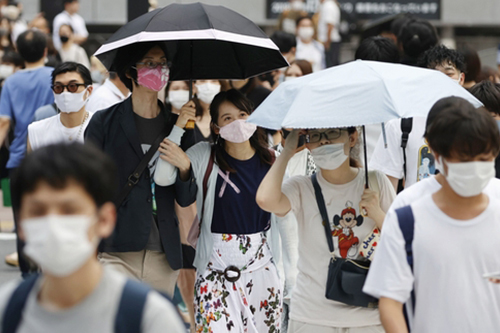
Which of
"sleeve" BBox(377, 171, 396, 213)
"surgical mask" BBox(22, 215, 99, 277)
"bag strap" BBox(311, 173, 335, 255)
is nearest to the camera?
"surgical mask" BBox(22, 215, 99, 277)

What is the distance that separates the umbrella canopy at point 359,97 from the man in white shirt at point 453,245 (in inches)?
24.3

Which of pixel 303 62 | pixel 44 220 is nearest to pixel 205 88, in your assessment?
pixel 303 62

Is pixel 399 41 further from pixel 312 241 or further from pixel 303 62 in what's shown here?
pixel 312 241

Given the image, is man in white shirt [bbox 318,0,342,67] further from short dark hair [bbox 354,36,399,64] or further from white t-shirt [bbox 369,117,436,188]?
white t-shirt [bbox 369,117,436,188]

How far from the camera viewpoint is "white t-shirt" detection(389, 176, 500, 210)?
3258 mm

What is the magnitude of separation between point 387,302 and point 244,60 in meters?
2.79

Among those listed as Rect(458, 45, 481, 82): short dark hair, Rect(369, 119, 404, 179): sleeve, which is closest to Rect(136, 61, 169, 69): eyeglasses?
Rect(369, 119, 404, 179): sleeve

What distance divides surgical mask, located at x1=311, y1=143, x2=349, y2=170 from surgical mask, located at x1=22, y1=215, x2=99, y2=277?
1924 millimetres

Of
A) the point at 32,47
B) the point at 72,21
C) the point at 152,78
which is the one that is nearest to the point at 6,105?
the point at 32,47

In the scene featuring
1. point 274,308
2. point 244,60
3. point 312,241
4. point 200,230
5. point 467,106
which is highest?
point 467,106

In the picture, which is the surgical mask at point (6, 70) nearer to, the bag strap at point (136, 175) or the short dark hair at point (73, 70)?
the short dark hair at point (73, 70)

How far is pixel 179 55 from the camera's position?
5.59 meters

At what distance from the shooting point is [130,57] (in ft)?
16.6

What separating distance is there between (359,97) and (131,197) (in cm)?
158
